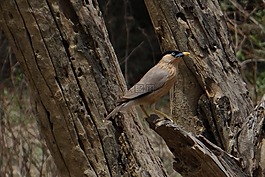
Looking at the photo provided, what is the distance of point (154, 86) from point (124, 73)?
193 inches

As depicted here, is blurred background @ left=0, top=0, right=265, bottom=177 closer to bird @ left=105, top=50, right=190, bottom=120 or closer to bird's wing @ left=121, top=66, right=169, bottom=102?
bird @ left=105, top=50, right=190, bottom=120

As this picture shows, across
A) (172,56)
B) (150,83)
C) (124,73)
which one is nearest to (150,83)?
(150,83)

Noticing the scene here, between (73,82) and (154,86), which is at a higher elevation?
(73,82)

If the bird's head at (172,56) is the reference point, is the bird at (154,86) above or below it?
below

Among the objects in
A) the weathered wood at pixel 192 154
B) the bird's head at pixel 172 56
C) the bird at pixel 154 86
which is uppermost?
the bird's head at pixel 172 56

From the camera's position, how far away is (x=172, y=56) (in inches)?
134

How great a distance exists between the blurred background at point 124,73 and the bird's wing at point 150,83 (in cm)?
132

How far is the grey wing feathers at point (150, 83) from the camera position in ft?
10.4

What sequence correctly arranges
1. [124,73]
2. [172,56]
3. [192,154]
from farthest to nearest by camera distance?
1. [124,73]
2. [172,56]
3. [192,154]

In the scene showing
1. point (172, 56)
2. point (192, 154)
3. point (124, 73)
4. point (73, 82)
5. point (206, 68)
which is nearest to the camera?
point (192, 154)

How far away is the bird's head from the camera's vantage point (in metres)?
3.41

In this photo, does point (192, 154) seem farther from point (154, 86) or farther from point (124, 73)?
point (124, 73)

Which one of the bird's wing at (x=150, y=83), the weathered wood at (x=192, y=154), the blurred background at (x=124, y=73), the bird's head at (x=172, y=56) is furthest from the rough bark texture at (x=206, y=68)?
the blurred background at (x=124, y=73)

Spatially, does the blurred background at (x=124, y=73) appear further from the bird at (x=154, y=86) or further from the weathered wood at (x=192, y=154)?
the weathered wood at (x=192, y=154)
